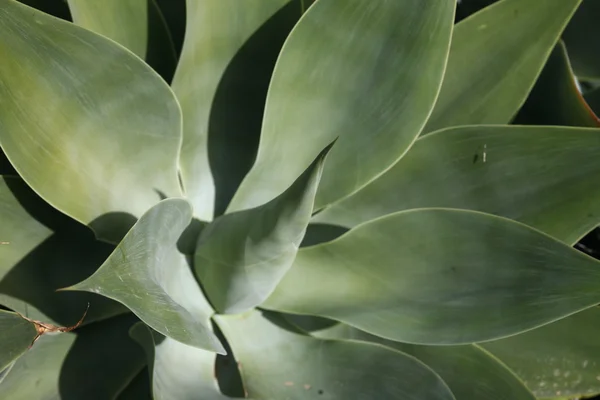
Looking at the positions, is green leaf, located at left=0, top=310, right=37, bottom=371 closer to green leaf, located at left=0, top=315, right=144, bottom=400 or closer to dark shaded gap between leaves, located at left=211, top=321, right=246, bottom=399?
green leaf, located at left=0, top=315, right=144, bottom=400

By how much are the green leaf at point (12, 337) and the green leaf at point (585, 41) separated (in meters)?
1.00

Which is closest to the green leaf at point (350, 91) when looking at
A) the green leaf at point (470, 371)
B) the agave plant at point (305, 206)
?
the agave plant at point (305, 206)

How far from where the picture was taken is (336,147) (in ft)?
2.71

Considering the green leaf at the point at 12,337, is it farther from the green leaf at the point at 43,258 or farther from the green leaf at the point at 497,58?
the green leaf at the point at 497,58

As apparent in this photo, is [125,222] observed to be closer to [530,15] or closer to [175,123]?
[175,123]

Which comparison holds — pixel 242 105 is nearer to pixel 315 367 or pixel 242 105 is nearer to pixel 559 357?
pixel 315 367

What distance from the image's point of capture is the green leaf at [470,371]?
768 millimetres

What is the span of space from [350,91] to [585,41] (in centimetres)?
60

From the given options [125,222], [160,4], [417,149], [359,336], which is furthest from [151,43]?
[359,336]

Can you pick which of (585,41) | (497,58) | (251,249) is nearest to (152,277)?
(251,249)

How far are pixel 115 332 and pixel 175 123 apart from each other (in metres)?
0.30

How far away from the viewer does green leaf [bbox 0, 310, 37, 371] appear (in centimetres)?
59

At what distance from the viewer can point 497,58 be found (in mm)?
879

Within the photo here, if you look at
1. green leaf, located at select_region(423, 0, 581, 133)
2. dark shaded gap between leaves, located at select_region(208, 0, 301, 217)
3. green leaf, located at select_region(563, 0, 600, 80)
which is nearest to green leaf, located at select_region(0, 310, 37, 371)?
dark shaded gap between leaves, located at select_region(208, 0, 301, 217)
